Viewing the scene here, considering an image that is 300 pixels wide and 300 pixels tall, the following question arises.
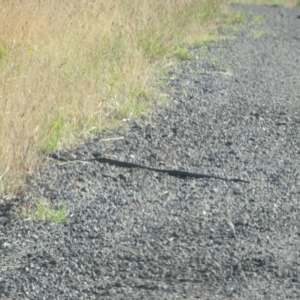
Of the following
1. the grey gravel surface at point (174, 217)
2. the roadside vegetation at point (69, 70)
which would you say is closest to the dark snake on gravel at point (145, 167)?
the grey gravel surface at point (174, 217)

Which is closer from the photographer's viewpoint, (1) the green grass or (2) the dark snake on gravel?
(2) the dark snake on gravel

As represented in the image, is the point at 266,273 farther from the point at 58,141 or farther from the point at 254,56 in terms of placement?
the point at 254,56

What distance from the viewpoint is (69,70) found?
734 centimetres

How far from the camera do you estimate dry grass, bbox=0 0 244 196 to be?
18.8ft

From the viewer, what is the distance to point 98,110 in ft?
22.8

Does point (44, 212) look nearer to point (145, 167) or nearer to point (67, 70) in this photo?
point (145, 167)

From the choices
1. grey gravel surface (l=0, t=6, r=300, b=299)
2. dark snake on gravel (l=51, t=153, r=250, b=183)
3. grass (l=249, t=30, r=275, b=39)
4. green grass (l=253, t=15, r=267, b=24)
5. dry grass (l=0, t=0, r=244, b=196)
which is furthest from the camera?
green grass (l=253, t=15, r=267, b=24)

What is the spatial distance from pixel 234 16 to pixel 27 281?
40.9 feet

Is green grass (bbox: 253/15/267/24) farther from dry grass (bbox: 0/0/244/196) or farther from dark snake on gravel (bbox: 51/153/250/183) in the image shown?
dark snake on gravel (bbox: 51/153/250/183)

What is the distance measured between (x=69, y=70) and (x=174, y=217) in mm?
2812

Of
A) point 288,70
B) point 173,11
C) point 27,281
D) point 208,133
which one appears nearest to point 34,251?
point 27,281

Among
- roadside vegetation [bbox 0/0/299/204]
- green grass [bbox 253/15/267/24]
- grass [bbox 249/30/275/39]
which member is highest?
roadside vegetation [bbox 0/0/299/204]

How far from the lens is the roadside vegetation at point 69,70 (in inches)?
226

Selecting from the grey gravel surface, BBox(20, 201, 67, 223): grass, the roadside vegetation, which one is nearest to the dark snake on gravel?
the grey gravel surface
